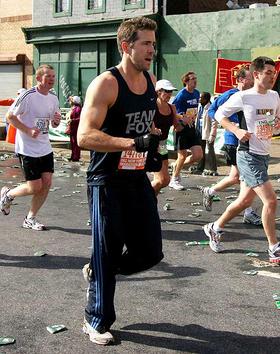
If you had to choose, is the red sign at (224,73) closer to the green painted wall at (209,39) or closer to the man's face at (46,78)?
the green painted wall at (209,39)

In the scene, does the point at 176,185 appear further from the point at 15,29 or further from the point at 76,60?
the point at 15,29

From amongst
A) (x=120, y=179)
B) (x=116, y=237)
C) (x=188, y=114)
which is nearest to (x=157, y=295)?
(x=116, y=237)

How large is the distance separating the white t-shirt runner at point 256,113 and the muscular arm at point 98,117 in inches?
96.5

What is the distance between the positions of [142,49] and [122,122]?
1.56 feet

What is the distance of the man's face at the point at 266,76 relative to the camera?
5.73 metres

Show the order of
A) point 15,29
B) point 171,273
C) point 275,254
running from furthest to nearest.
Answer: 1. point 15,29
2. point 275,254
3. point 171,273

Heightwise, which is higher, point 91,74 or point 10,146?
point 91,74

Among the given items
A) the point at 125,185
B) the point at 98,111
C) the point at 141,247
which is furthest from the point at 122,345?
the point at 98,111

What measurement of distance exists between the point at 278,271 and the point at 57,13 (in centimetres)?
2175

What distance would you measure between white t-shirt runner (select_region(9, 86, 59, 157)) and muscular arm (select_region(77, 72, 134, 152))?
353cm

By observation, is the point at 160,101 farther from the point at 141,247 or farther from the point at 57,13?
the point at 57,13

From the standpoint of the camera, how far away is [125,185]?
3.96 meters

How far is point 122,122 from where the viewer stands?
384cm

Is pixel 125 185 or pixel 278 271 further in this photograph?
pixel 278 271
